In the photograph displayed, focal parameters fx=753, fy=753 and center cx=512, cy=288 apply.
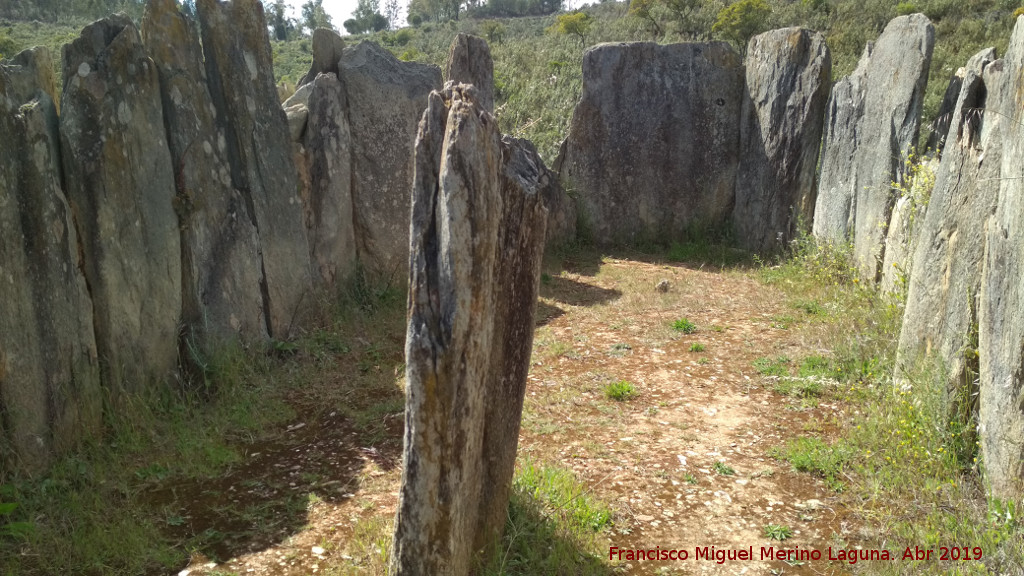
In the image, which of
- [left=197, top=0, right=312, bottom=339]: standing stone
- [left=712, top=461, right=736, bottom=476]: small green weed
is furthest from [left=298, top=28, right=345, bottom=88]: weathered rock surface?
[left=712, top=461, right=736, bottom=476]: small green weed

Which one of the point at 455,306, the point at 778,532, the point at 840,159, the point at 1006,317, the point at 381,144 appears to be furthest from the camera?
the point at 840,159

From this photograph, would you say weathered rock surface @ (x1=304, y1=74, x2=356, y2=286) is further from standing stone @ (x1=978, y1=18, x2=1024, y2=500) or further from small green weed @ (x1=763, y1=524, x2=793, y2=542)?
standing stone @ (x1=978, y1=18, x2=1024, y2=500)

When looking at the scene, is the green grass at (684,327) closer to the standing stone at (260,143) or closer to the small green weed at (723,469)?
the small green weed at (723,469)

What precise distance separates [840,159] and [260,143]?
6652 millimetres

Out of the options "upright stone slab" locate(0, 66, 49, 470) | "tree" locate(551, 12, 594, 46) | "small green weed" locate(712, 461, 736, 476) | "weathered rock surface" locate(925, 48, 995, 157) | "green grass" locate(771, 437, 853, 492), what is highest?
"tree" locate(551, 12, 594, 46)

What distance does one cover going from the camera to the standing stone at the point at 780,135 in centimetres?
994

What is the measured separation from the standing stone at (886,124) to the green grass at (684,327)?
6.25ft

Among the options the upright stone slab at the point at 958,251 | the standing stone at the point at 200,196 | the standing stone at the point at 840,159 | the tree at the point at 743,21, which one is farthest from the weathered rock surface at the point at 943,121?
the tree at the point at 743,21

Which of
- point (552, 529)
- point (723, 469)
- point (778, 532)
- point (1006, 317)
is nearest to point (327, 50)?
point (723, 469)

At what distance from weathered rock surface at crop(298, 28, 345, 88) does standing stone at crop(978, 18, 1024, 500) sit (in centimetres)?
599

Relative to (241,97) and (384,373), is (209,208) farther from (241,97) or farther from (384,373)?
(384,373)

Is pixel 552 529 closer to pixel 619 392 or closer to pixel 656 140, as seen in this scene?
pixel 619 392

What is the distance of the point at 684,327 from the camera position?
7.46 meters

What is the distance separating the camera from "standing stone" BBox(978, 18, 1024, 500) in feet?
11.6
